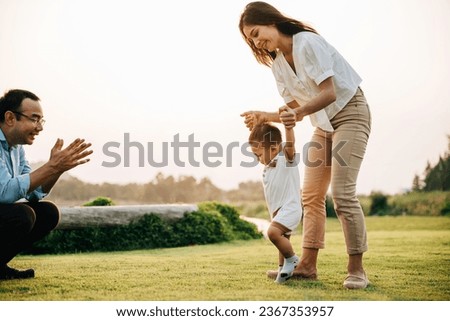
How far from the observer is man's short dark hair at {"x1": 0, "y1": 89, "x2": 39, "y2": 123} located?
10.9 feet

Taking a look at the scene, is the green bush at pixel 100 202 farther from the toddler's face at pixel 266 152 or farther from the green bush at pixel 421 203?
the green bush at pixel 421 203

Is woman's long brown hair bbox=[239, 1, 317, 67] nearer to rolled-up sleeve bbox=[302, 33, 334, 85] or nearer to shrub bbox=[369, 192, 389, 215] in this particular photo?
rolled-up sleeve bbox=[302, 33, 334, 85]

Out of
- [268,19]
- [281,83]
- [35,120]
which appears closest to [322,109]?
[281,83]

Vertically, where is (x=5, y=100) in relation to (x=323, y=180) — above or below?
above

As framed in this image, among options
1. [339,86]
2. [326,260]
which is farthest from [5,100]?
[326,260]

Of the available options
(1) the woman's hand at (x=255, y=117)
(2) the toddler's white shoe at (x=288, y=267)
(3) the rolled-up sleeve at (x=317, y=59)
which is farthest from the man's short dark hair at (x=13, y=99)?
(2) the toddler's white shoe at (x=288, y=267)

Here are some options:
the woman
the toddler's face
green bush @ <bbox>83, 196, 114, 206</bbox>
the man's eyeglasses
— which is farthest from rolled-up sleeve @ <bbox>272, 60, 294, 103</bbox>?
green bush @ <bbox>83, 196, 114, 206</bbox>

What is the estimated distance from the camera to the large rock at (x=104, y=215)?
525cm

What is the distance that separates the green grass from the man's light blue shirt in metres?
0.51

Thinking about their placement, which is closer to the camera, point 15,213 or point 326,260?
point 15,213

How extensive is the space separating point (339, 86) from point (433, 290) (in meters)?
1.24

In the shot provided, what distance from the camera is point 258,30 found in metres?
3.25
